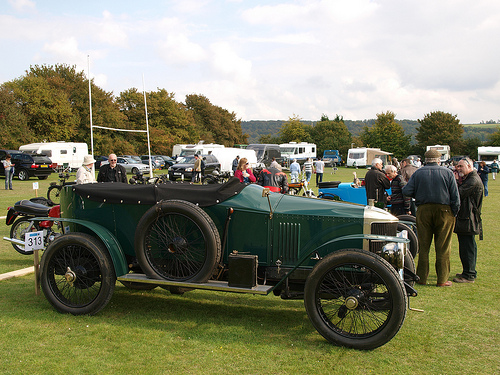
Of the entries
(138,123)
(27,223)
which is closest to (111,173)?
(27,223)

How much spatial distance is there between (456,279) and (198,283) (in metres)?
4.03

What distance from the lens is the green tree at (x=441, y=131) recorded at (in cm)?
6806

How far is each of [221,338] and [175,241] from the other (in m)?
1.04

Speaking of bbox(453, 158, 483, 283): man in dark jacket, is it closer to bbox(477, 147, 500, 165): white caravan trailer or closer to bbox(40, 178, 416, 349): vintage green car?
bbox(40, 178, 416, 349): vintage green car

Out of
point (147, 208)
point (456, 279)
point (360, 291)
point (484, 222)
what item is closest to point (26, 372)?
point (147, 208)

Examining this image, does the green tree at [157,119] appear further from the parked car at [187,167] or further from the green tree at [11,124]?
the parked car at [187,167]

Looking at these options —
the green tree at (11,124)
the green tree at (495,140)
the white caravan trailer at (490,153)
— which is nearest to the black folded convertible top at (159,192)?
the green tree at (11,124)

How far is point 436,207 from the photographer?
5.68m

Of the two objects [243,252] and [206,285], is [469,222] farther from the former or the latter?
[206,285]

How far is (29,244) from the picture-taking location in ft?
16.6

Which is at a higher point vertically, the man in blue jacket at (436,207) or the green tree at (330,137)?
the green tree at (330,137)

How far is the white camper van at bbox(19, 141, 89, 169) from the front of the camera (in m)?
33.6

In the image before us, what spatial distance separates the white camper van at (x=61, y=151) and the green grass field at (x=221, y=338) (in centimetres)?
3097

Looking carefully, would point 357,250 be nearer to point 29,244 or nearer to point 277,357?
point 277,357
